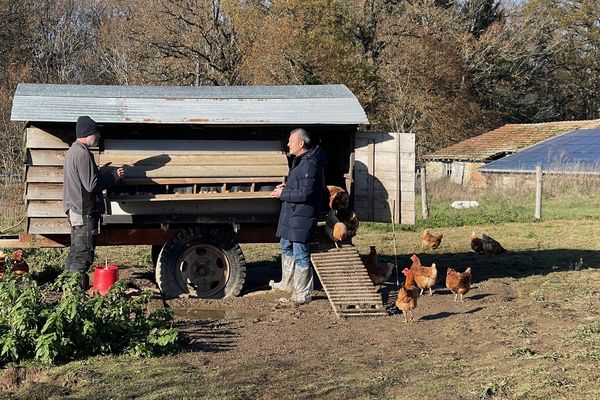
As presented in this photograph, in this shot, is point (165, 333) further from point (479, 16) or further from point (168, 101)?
point (479, 16)

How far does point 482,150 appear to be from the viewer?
129ft

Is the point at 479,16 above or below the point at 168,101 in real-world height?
above

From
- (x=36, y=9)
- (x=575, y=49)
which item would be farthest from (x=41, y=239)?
(x=575, y=49)

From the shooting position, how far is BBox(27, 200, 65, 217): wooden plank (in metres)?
9.97

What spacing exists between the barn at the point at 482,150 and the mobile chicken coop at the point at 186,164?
27.4m

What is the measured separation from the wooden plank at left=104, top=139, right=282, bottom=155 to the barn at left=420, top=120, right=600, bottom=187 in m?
27.5

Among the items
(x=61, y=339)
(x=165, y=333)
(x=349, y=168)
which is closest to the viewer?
(x=61, y=339)

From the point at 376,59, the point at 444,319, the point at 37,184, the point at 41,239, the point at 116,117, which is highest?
the point at 376,59

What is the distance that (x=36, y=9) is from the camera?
4428 centimetres

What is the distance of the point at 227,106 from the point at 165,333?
14.2ft

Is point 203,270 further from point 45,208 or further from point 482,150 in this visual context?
point 482,150

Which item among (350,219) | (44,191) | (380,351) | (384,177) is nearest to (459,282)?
(350,219)

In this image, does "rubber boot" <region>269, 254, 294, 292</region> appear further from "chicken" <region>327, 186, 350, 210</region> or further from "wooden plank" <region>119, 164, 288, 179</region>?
"wooden plank" <region>119, 164, 288, 179</region>

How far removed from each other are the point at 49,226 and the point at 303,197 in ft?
10.9
